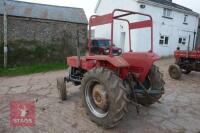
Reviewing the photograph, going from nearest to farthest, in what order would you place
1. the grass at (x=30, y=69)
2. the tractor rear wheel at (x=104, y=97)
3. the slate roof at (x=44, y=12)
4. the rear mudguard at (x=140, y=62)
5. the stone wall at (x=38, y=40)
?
the tractor rear wheel at (x=104, y=97)
the rear mudguard at (x=140, y=62)
the grass at (x=30, y=69)
the stone wall at (x=38, y=40)
the slate roof at (x=44, y=12)

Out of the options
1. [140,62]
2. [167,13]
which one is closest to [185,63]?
[140,62]

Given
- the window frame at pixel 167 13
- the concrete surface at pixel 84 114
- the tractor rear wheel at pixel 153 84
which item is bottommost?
the concrete surface at pixel 84 114

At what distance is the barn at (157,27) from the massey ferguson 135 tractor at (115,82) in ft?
40.5

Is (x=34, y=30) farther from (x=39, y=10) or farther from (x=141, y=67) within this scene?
(x=141, y=67)

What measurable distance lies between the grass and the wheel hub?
718cm

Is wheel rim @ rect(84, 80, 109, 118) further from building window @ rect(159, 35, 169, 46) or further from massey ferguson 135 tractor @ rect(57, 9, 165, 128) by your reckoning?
building window @ rect(159, 35, 169, 46)

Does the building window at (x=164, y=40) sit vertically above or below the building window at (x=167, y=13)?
below

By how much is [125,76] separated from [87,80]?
0.82 meters

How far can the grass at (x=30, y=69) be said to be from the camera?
1102 cm

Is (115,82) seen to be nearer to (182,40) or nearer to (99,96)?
(99,96)

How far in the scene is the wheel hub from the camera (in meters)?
4.52

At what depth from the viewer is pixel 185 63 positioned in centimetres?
1040

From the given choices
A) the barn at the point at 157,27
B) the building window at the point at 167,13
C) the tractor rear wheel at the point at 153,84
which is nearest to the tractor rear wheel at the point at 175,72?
the tractor rear wheel at the point at 153,84

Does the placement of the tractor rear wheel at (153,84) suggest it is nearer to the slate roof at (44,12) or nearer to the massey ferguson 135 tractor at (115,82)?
the massey ferguson 135 tractor at (115,82)
